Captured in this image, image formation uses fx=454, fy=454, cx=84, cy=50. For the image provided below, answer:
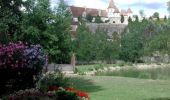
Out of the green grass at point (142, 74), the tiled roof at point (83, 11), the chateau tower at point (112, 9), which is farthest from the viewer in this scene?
the chateau tower at point (112, 9)

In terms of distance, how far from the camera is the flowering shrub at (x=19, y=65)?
50.7 ft

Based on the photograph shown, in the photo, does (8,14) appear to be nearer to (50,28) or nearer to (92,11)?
(50,28)

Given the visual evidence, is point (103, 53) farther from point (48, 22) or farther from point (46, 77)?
point (46, 77)

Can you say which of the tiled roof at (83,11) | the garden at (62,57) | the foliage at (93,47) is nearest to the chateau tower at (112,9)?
the tiled roof at (83,11)

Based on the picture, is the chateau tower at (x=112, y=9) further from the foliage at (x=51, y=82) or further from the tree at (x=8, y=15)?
the foliage at (x=51, y=82)

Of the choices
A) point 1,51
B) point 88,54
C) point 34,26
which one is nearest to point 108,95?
point 1,51

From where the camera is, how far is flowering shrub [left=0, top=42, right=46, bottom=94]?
50.7 feet

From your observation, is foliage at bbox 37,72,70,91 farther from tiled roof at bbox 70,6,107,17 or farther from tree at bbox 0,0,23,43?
tiled roof at bbox 70,6,107,17

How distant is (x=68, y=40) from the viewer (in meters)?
40.9

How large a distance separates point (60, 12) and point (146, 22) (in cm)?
5394

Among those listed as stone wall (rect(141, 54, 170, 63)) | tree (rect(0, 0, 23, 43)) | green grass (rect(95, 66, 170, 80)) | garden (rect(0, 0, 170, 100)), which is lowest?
stone wall (rect(141, 54, 170, 63))

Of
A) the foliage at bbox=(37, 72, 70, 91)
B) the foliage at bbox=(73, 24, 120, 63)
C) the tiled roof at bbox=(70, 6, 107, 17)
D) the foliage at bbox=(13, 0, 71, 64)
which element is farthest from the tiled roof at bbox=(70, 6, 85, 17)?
the foliage at bbox=(37, 72, 70, 91)

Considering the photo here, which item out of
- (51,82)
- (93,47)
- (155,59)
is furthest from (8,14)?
(155,59)

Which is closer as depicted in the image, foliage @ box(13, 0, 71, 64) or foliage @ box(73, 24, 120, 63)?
foliage @ box(13, 0, 71, 64)
